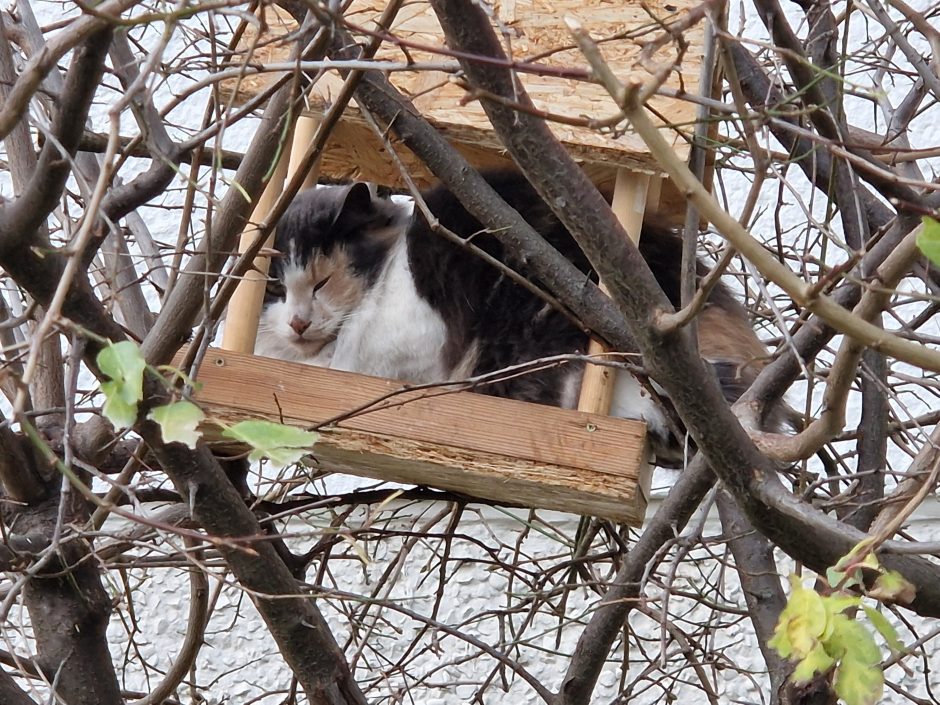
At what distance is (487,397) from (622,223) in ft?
1.07

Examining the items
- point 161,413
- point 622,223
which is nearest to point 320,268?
point 622,223

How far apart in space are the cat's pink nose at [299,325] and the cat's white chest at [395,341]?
71mm

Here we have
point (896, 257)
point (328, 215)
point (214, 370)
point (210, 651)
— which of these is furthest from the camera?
point (210, 651)

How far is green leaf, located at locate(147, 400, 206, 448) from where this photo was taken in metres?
0.70

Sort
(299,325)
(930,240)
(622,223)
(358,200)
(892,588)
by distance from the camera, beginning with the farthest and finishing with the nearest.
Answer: (358,200) < (299,325) < (622,223) < (892,588) < (930,240)

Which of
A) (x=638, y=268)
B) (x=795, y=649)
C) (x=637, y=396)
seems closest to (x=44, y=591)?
(x=637, y=396)

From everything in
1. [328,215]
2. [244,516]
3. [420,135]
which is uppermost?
[328,215]

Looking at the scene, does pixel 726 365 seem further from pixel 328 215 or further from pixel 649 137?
pixel 649 137

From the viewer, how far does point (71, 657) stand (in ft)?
5.24

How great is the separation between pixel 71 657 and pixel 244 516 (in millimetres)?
487

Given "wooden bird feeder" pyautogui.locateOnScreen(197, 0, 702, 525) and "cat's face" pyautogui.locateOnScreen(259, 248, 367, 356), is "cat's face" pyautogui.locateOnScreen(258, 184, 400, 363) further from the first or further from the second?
"wooden bird feeder" pyautogui.locateOnScreen(197, 0, 702, 525)

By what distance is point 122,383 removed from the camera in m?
0.70

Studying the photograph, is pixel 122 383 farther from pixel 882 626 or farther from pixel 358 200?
pixel 358 200

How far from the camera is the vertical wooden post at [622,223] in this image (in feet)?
5.10
